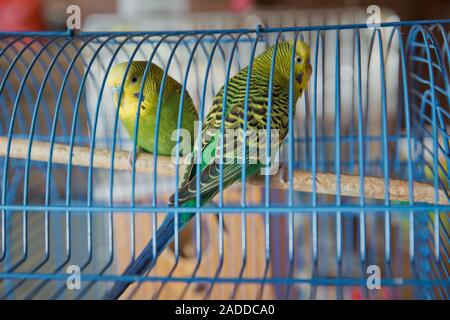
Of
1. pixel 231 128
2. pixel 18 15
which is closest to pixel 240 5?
pixel 18 15

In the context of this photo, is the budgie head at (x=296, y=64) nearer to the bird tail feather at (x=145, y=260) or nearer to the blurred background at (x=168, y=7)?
the bird tail feather at (x=145, y=260)

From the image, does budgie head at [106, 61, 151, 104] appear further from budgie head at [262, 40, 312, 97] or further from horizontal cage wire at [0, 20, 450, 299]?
budgie head at [262, 40, 312, 97]

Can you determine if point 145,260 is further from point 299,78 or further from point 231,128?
point 299,78

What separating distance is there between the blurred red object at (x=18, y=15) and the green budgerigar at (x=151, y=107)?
226 cm

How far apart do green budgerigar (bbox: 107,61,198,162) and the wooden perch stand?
0.38 feet

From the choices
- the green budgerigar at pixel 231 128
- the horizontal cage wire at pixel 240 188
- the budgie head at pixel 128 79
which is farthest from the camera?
the budgie head at pixel 128 79

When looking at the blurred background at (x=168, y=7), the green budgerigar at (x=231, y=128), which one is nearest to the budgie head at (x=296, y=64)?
the green budgerigar at (x=231, y=128)

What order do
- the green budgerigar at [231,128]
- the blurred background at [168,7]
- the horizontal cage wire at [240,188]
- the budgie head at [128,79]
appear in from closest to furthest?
the horizontal cage wire at [240,188], the green budgerigar at [231,128], the budgie head at [128,79], the blurred background at [168,7]

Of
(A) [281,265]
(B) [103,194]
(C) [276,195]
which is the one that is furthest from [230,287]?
(B) [103,194]

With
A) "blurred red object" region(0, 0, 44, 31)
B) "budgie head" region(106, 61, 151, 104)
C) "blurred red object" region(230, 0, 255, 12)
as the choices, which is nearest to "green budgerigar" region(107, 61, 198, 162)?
"budgie head" region(106, 61, 151, 104)

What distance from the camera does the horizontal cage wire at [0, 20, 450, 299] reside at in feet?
2.85

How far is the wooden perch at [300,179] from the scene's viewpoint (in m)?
1.02

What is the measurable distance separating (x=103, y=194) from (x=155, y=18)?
98 centimetres
